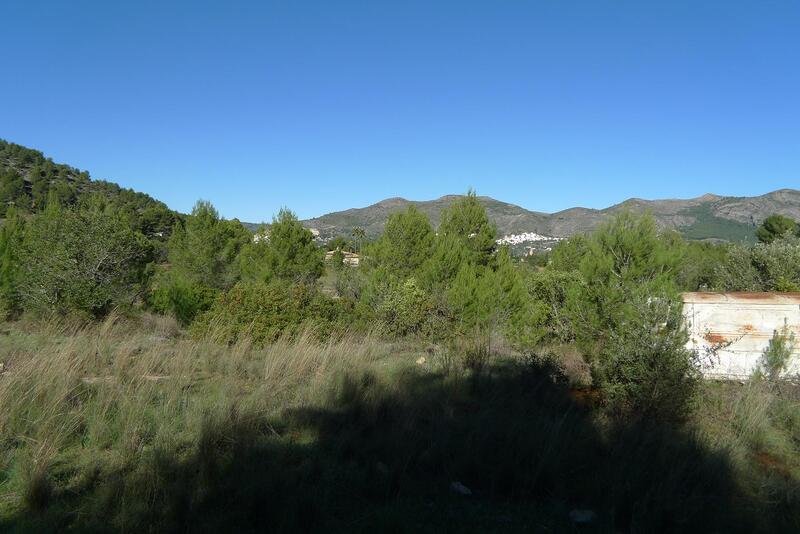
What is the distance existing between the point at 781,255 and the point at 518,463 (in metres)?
17.2

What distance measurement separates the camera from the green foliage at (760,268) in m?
15.4

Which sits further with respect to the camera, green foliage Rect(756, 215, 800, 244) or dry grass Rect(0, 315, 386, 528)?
green foliage Rect(756, 215, 800, 244)

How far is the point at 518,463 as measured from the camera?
3.41m

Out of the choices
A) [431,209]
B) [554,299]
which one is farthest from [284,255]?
[431,209]

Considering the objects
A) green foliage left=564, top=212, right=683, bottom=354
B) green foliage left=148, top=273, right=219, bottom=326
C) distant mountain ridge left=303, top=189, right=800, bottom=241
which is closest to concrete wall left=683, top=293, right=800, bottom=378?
green foliage left=564, top=212, right=683, bottom=354

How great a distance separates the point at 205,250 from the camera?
28391mm

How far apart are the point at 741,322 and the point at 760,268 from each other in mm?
10778

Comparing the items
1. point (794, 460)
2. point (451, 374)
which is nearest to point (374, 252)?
point (451, 374)

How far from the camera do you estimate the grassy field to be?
2.69 m

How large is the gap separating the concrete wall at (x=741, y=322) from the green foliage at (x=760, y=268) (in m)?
6.75

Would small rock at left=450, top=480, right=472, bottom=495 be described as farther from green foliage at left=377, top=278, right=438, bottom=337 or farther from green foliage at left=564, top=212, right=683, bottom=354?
green foliage at left=564, top=212, right=683, bottom=354

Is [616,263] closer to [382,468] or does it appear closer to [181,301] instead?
[382,468]

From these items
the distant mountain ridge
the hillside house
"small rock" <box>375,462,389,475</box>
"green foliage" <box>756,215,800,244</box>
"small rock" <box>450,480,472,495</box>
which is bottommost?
"small rock" <box>450,480,472,495</box>

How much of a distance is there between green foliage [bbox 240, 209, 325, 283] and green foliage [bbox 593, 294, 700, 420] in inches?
782
